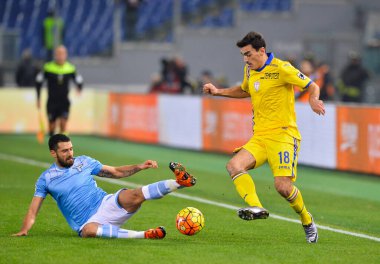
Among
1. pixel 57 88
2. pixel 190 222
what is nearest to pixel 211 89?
pixel 190 222

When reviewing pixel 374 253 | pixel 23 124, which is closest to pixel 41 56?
pixel 23 124

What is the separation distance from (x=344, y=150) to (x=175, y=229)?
26.2 ft

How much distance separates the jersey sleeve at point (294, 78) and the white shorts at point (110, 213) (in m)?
2.01

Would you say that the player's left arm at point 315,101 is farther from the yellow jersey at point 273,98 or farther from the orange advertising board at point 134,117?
the orange advertising board at point 134,117

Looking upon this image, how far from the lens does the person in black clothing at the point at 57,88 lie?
2144 cm

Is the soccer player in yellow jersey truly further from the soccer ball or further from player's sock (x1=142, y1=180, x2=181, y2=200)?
player's sock (x1=142, y1=180, x2=181, y2=200)

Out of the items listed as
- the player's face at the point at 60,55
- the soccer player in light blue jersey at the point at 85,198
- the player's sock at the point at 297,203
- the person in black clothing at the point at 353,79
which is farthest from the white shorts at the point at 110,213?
the person in black clothing at the point at 353,79

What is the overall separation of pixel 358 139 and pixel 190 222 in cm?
843

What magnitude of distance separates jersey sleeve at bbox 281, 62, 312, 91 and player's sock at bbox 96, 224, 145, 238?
2.10 meters

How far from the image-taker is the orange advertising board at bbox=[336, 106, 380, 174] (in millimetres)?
17938

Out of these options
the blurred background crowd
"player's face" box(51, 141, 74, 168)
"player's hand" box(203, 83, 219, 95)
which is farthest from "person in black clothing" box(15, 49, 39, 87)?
"player's face" box(51, 141, 74, 168)

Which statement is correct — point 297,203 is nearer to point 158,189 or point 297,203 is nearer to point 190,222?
point 190,222

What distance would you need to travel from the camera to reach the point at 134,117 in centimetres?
2695

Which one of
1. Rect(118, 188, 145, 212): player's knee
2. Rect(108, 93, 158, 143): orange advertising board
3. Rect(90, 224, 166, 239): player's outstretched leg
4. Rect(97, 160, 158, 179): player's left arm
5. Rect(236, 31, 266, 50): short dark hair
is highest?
Rect(236, 31, 266, 50): short dark hair
